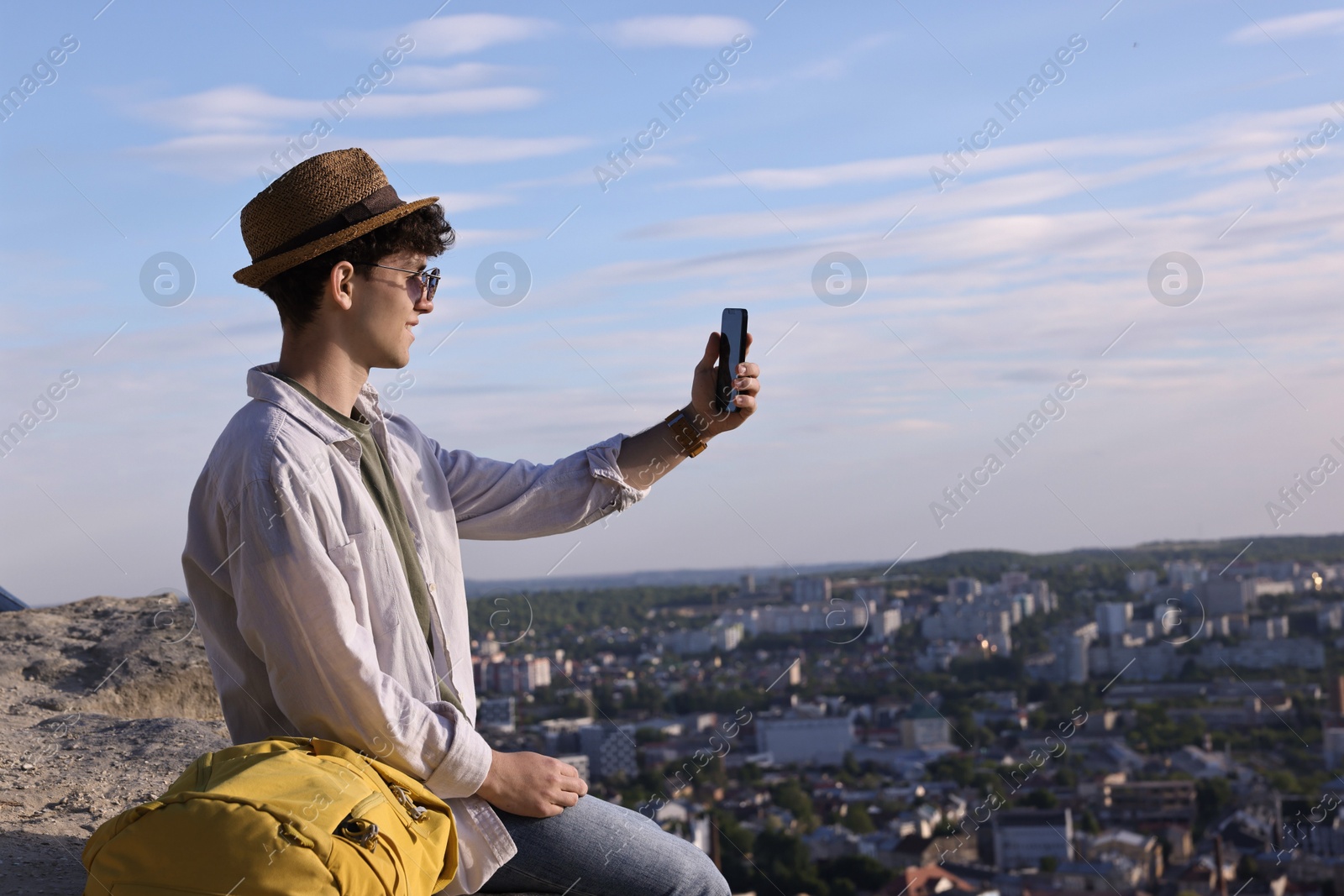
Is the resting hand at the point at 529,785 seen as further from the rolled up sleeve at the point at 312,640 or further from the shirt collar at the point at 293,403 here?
the shirt collar at the point at 293,403

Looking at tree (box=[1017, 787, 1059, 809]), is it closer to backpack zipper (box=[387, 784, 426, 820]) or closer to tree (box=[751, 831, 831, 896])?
tree (box=[751, 831, 831, 896])

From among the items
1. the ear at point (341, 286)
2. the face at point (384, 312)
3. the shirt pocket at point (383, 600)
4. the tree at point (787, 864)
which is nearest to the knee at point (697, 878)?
the shirt pocket at point (383, 600)

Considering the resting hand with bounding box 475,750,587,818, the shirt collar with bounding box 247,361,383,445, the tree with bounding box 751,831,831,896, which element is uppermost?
the shirt collar with bounding box 247,361,383,445

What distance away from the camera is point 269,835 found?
171 centimetres

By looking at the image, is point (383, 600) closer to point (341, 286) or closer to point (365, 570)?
point (365, 570)

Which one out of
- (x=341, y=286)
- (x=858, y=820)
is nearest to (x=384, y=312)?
(x=341, y=286)

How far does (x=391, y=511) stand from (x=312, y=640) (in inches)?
16.0

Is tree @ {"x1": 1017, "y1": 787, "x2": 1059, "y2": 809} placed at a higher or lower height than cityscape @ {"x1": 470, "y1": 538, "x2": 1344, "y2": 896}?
lower

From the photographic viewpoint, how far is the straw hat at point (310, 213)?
2201 mm

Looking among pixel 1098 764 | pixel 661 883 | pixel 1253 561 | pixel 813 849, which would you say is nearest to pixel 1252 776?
pixel 1098 764

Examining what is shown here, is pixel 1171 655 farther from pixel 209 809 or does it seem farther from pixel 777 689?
pixel 209 809

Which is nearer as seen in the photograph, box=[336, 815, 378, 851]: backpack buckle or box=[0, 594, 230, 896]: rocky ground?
box=[336, 815, 378, 851]: backpack buckle

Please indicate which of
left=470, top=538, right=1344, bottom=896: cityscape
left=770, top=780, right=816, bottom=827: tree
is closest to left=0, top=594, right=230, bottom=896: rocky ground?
left=470, top=538, right=1344, bottom=896: cityscape

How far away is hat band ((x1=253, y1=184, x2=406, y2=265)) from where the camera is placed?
7.26 ft
